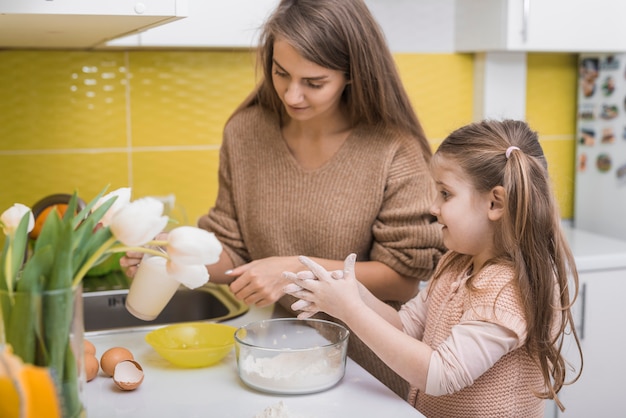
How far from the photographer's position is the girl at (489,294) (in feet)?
4.17

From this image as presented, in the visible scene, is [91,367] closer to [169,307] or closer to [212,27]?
[169,307]

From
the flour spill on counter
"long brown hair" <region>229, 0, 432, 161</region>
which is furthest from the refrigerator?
the flour spill on counter

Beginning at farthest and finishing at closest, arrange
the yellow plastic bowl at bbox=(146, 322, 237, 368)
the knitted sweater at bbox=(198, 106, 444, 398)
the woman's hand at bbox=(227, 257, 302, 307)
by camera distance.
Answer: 1. the knitted sweater at bbox=(198, 106, 444, 398)
2. the woman's hand at bbox=(227, 257, 302, 307)
3. the yellow plastic bowl at bbox=(146, 322, 237, 368)

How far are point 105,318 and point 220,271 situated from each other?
410 mm

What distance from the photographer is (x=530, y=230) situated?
1316 mm

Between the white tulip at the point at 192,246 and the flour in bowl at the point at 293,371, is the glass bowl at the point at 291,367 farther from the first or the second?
the white tulip at the point at 192,246

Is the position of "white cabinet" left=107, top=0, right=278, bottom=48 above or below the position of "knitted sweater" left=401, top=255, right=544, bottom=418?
above

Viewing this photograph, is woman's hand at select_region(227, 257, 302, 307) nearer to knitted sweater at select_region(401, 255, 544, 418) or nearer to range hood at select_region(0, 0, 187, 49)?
knitted sweater at select_region(401, 255, 544, 418)

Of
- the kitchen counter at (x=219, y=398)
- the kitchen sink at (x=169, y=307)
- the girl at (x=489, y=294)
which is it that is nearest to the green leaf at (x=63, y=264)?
the kitchen counter at (x=219, y=398)

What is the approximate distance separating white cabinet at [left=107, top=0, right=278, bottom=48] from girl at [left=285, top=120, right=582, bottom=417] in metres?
0.82

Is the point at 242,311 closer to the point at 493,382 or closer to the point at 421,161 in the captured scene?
the point at 421,161

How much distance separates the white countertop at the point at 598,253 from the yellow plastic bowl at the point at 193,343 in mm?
1139

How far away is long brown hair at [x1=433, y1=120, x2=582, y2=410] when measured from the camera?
130 centimetres

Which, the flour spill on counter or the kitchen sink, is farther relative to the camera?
the kitchen sink
